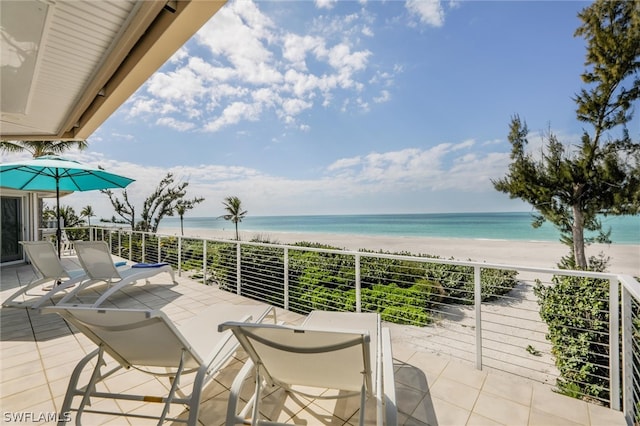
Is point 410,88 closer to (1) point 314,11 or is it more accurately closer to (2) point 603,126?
(2) point 603,126

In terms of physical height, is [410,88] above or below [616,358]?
above

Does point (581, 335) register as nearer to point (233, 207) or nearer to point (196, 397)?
point (196, 397)

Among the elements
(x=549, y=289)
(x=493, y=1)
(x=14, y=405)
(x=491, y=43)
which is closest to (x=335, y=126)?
(x=491, y=43)

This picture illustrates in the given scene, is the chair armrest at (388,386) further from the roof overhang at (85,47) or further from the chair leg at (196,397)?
the roof overhang at (85,47)

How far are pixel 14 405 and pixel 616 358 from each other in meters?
4.38

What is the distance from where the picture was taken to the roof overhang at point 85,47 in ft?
6.06

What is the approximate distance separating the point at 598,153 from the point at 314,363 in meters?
11.3

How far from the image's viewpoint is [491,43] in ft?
43.3

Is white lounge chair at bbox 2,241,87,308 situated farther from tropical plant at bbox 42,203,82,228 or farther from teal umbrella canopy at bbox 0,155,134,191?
tropical plant at bbox 42,203,82,228

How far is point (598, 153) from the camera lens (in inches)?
334

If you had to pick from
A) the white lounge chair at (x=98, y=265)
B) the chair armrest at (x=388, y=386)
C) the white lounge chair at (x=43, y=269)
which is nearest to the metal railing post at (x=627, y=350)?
the chair armrest at (x=388, y=386)

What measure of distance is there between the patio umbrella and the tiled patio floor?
9.07 feet

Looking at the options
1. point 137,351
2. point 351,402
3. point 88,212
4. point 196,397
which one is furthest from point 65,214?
point 351,402

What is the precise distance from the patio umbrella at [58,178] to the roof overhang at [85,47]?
4.55 ft
